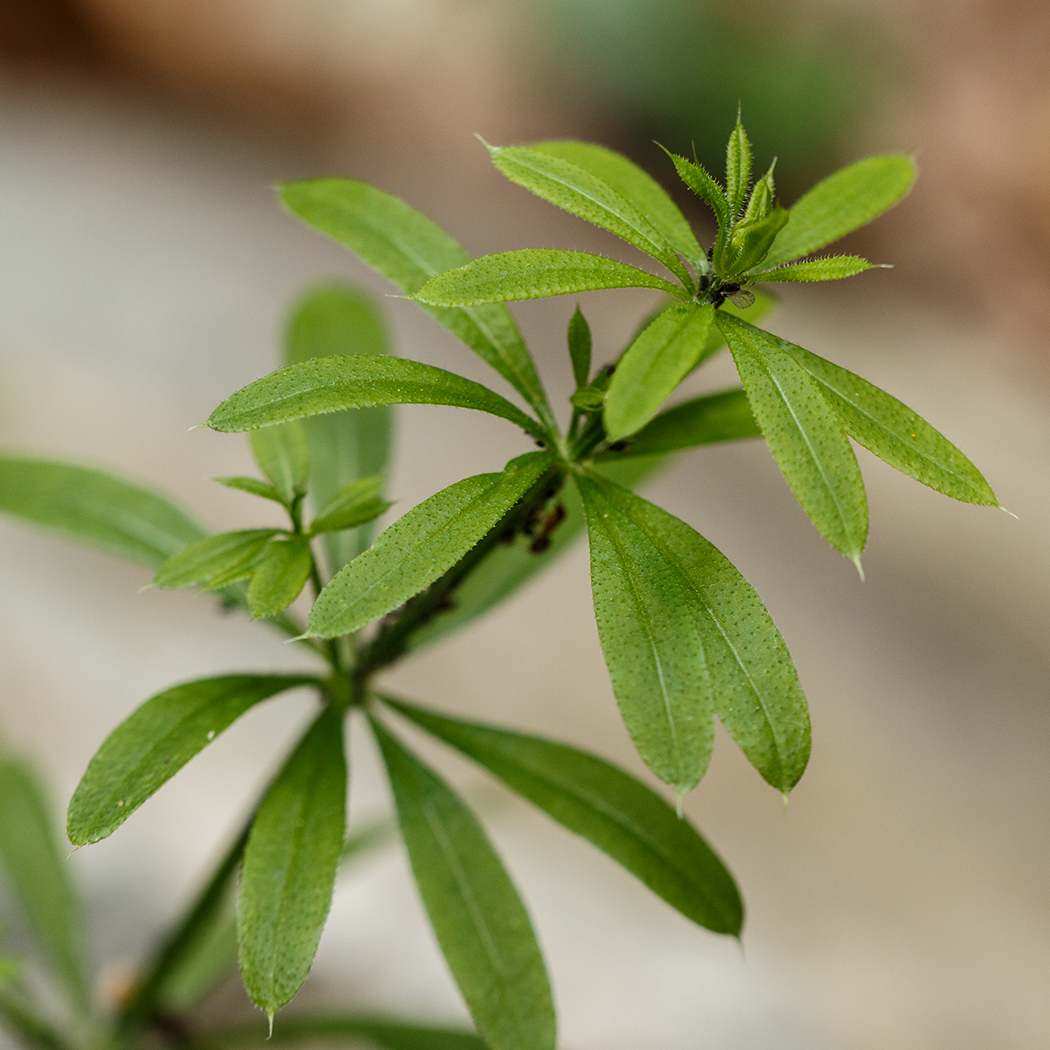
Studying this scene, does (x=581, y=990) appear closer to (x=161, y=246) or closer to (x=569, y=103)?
(x=161, y=246)

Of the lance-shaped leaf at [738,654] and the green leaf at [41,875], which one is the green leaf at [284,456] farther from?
the green leaf at [41,875]

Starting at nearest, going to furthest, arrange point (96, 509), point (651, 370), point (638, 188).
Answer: point (651, 370) < point (638, 188) < point (96, 509)

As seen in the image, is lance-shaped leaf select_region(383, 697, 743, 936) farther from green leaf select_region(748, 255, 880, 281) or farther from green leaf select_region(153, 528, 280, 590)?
green leaf select_region(748, 255, 880, 281)

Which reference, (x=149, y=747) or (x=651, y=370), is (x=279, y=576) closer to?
(x=149, y=747)

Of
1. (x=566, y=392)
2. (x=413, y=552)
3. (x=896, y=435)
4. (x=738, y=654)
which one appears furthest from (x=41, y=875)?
(x=566, y=392)

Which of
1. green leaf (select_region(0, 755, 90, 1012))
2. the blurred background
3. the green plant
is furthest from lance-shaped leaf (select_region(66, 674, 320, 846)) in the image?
the blurred background

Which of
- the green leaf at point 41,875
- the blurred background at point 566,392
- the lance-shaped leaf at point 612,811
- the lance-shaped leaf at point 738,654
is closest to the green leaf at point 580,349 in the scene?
the lance-shaped leaf at point 738,654

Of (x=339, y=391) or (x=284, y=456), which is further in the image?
(x=284, y=456)
